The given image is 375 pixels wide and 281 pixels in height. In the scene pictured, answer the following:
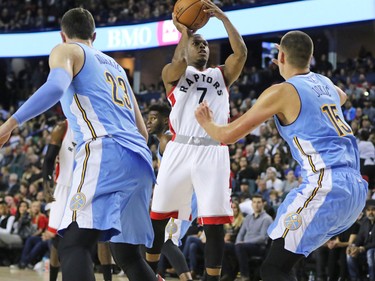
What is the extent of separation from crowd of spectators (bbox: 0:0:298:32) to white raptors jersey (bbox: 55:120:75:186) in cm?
1306

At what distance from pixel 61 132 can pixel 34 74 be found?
17.7 m

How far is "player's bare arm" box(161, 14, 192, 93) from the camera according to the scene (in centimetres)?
605

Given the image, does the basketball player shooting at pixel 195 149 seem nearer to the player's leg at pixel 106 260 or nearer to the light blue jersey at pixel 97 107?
the player's leg at pixel 106 260

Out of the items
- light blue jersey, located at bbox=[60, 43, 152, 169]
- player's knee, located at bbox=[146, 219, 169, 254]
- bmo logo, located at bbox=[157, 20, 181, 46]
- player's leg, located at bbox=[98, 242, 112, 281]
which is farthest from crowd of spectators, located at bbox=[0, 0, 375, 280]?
light blue jersey, located at bbox=[60, 43, 152, 169]

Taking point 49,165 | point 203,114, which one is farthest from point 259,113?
point 49,165

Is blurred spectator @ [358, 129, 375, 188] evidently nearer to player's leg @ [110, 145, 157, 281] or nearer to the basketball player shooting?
the basketball player shooting

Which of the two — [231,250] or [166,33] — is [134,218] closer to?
[231,250]

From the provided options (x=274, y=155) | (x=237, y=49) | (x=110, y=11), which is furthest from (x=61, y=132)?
(x=110, y=11)

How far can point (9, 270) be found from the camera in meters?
12.2

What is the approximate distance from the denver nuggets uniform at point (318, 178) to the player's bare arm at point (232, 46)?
1642mm

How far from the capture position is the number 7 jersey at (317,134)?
4.38 m

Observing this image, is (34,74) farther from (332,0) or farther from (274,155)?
(274,155)

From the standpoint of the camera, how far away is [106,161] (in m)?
4.10

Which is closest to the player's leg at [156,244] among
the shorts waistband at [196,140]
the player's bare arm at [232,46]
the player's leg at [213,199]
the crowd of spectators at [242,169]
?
the player's leg at [213,199]
